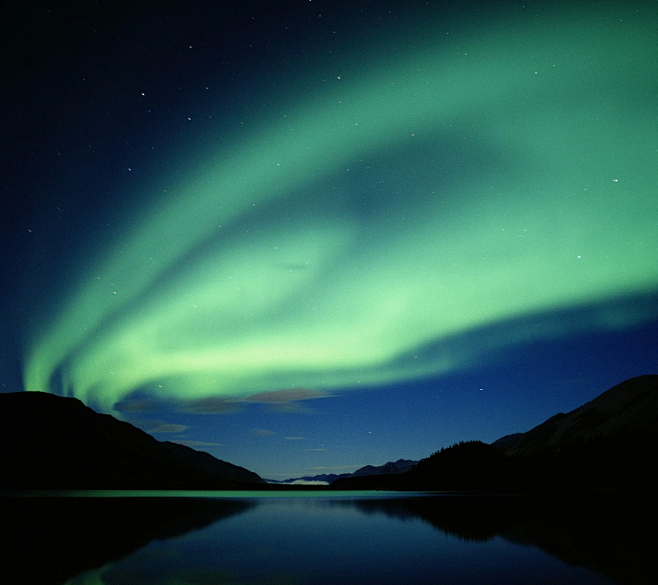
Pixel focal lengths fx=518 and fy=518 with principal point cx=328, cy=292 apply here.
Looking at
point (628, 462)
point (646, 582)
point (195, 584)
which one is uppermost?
point (195, 584)

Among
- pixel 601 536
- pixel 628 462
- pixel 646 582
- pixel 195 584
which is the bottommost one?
pixel 628 462

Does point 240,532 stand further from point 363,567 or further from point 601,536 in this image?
point 601,536

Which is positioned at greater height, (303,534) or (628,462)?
(303,534)

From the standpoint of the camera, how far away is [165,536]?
35281 millimetres

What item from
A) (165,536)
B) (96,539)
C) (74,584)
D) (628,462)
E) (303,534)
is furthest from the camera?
(628,462)

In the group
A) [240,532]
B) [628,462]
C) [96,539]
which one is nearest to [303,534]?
[240,532]

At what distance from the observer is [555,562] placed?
23.7m

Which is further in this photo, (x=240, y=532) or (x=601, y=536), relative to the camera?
(x=240, y=532)

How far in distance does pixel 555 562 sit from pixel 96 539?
26.7 metres

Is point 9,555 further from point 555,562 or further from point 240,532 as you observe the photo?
point 555,562

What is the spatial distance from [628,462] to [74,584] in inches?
8845

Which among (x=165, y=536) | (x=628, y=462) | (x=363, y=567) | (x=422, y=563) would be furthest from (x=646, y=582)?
(x=628, y=462)

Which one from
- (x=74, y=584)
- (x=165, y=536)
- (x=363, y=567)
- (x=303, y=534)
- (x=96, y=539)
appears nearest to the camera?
(x=74, y=584)

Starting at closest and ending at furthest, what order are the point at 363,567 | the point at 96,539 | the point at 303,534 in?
the point at 363,567
the point at 96,539
the point at 303,534
